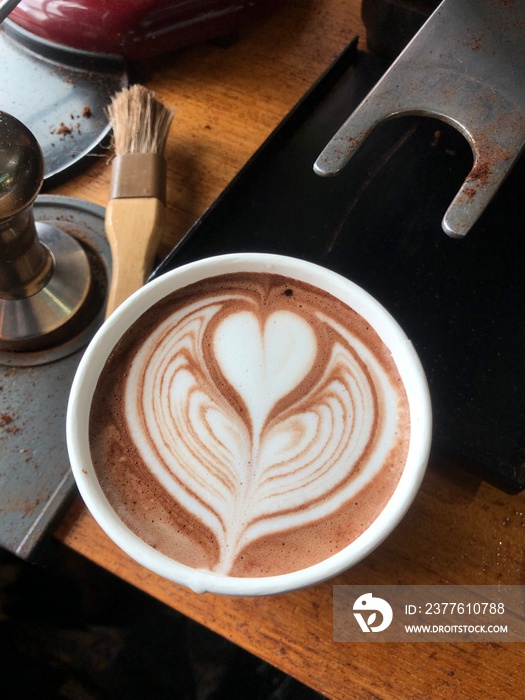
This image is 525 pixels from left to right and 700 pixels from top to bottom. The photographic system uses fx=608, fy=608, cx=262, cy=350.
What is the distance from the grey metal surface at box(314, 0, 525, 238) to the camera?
58 cm

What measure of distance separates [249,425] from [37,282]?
13.2 inches

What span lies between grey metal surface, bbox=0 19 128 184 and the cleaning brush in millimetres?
72

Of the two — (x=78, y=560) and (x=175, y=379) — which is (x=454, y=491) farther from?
(x=78, y=560)

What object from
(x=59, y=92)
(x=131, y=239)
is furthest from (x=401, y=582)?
(x=59, y=92)

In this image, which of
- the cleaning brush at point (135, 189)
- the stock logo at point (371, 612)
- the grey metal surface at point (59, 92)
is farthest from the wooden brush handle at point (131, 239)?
the stock logo at point (371, 612)

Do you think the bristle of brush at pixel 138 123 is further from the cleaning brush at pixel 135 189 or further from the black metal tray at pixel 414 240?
the black metal tray at pixel 414 240

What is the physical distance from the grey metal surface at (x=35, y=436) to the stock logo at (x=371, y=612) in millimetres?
312

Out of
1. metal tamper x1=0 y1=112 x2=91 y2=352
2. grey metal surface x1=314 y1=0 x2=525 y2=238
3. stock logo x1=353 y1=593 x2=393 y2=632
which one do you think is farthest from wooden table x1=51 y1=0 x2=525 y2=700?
grey metal surface x1=314 y1=0 x2=525 y2=238

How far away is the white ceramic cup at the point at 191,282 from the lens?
467 mm

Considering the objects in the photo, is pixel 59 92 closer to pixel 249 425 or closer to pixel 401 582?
pixel 249 425

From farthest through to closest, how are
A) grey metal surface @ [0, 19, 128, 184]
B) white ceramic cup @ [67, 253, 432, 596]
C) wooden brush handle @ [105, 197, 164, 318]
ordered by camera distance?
grey metal surface @ [0, 19, 128, 184], wooden brush handle @ [105, 197, 164, 318], white ceramic cup @ [67, 253, 432, 596]

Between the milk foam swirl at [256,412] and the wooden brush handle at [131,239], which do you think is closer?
the milk foam swirl at [256,412]

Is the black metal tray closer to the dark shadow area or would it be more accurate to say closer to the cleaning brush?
the cleaning brush

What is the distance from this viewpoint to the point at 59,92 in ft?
2.70
